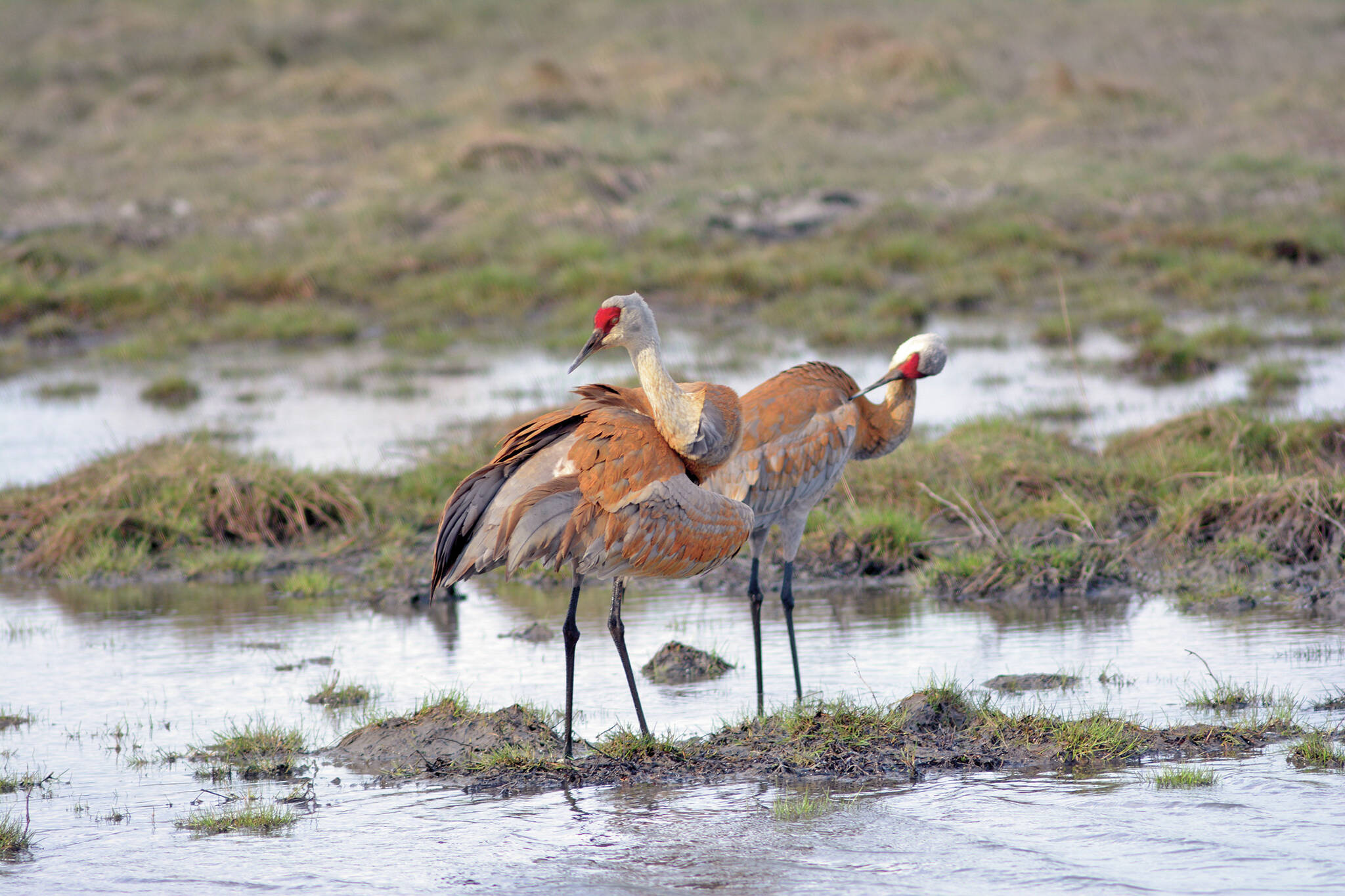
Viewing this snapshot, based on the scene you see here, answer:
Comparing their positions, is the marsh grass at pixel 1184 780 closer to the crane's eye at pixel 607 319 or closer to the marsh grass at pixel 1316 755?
the marsh grass at pixel 1316 755

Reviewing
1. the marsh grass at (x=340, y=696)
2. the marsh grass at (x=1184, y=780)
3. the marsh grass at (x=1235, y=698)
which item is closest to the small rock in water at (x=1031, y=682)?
the marsh grass at (x=1235, y=698)

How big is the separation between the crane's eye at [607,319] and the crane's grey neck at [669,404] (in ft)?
0.61

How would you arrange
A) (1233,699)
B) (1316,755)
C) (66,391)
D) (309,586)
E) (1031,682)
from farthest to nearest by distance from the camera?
(66,391) < (309,586) < (1031,682) < (1233,699) < (1316,755)

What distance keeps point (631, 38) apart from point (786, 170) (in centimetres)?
1497

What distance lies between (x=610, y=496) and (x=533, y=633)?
2.36m

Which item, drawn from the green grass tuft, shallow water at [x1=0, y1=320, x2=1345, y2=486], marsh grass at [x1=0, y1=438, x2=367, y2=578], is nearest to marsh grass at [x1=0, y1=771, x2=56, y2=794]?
marsh grass at [x1=0, y1=438, x2=367, y2=578]

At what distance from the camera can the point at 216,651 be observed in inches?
319

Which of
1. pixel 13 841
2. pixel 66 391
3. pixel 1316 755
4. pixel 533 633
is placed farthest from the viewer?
pixel 66 391

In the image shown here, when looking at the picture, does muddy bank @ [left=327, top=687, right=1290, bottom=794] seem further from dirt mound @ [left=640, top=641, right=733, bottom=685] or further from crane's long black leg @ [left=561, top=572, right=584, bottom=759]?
dirt mound @ [left=640, top=641, right=733, bottom=685]

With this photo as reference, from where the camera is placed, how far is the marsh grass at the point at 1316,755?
5852mm

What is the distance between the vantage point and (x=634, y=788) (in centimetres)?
606

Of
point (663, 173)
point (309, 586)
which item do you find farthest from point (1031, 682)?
point (663, 173)

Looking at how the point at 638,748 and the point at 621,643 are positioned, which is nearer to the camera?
the point at 638,748

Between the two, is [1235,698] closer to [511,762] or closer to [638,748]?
[638,748]
